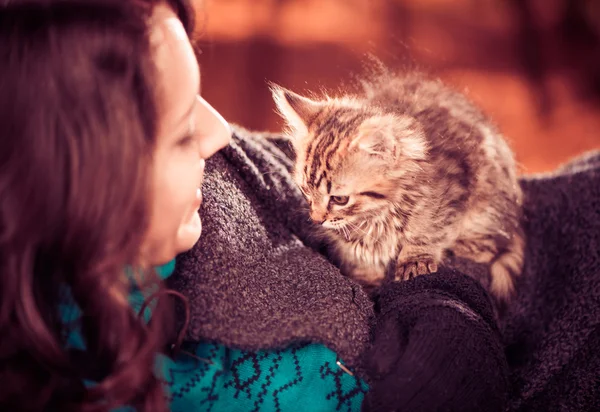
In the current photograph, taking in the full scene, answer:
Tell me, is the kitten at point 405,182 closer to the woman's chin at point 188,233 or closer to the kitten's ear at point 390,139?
the kitten's ear at point 390,139

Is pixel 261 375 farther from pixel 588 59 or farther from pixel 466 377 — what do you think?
pixel 588 59

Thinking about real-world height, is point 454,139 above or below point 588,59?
below

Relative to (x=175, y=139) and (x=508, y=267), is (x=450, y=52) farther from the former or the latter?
(x=175, y=139)

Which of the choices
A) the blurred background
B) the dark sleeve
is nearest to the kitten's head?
the dark sleeve

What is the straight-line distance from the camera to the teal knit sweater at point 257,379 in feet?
2.96

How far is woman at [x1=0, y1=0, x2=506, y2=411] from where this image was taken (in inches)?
25.5

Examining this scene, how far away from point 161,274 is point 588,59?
2.92 metres

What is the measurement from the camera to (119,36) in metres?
0.67

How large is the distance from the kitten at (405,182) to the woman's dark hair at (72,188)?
49 cm

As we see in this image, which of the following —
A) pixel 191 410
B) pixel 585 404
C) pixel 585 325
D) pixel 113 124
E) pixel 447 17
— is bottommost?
pixel 191 410

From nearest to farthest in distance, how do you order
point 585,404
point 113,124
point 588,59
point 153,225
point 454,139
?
point 113,124, point 153,225, point 585,404, point 454,139, point 588,59

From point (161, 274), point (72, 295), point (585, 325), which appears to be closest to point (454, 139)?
point (585, 325)

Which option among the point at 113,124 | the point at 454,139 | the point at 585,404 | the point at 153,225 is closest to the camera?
the point at 113,124

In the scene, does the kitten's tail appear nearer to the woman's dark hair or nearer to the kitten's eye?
the kitten's eye
